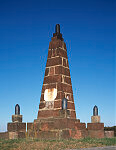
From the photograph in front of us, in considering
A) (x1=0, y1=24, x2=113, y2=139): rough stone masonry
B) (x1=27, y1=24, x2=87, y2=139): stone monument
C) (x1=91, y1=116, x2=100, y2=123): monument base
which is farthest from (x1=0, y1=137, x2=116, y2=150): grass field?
(x1=91, y1=116, x2=100, y2=123): monument base

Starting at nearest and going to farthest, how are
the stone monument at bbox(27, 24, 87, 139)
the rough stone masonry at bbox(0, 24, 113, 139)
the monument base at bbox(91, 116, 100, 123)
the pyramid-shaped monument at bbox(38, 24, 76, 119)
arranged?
1. the stone monument at bbox(27, 24, 87, 139)
2. the rough stone masonry at bbox(0, 24, 113, 139)
3. the pyramid-shaped monument at bbox(38, 24, 76, 119)
4. the monument base at bbox(91, 116, 100, 123)

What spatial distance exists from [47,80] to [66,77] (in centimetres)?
126

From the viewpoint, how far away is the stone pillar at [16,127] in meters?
13.9

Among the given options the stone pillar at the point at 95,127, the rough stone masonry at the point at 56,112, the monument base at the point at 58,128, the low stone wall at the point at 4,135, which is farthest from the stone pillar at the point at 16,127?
the stone pillar at the point at 95,127

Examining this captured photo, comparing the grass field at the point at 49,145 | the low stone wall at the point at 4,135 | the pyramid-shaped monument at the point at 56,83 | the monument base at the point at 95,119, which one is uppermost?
the pyramid-shaped monument at the point at 56,83

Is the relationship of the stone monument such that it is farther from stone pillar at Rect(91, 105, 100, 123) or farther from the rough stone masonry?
stone pillar at Rect(91, 105, 100, 123)

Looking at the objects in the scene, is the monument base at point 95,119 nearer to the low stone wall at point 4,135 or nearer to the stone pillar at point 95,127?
the stone pillar at point 95,127

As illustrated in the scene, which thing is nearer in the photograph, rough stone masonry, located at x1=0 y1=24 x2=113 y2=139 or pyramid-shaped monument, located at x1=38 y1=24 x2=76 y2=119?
rough stone masonry, located at x1=0 y1=24 x2=113 y2=139

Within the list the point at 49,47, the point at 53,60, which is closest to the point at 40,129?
the point at 53,60

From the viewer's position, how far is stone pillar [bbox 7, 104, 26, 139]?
13877 mm

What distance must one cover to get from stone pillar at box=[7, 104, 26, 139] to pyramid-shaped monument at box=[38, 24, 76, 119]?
4.16 feet

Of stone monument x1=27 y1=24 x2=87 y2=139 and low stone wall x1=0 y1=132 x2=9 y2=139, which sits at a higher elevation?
stone monument x1=27 y1=24 x2=87 y2=139

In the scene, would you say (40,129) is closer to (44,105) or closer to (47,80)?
(44,105)

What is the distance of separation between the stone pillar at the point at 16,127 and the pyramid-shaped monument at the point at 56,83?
1269 mm
